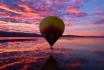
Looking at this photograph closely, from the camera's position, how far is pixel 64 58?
45656mm

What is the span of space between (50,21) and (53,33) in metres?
1.94

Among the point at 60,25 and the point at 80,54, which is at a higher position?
the point at 60,25

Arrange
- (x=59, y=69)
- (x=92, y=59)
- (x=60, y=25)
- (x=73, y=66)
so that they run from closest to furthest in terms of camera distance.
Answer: (x=59, y=69) < (x=73, y=66) < (x=92, y=59) < (x=60, y=25)

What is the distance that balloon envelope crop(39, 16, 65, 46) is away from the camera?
46.4 metres

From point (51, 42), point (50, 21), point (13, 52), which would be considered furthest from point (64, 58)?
point (13, 52)

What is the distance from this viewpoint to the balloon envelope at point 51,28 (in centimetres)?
4644

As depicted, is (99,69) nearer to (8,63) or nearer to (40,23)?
(8,63)

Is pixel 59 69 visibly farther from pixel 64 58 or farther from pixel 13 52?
pixel 13 52

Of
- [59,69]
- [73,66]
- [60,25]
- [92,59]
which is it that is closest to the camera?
[59,69]

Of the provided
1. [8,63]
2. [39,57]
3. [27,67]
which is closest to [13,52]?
[39,57]

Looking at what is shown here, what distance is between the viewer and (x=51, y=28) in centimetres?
4638

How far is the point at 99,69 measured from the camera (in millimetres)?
35812

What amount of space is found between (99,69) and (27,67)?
8716 millimetres

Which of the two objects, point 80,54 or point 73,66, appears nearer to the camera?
point 73,66
